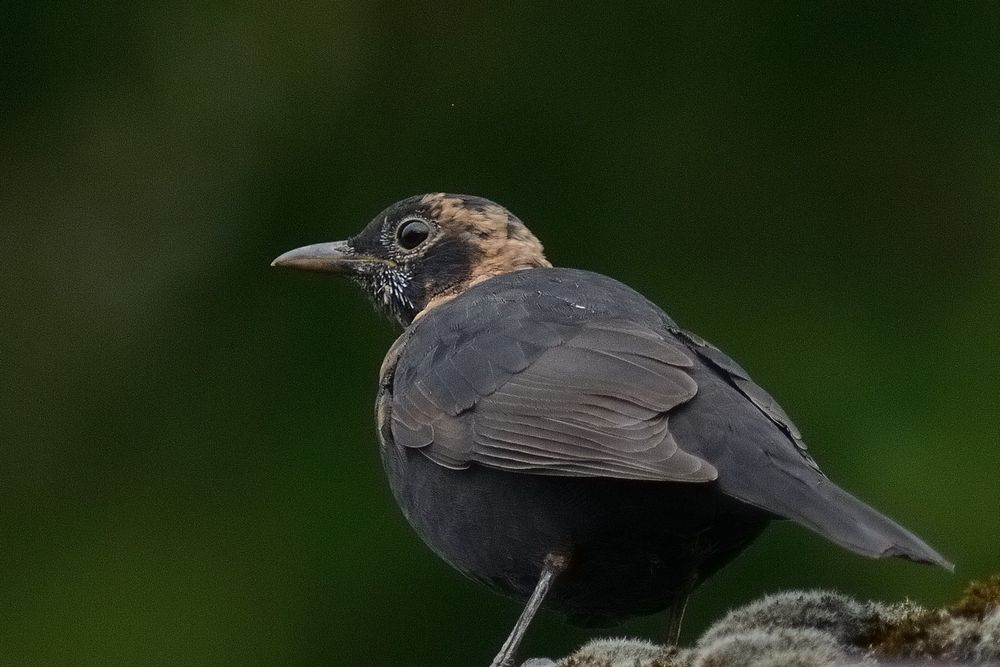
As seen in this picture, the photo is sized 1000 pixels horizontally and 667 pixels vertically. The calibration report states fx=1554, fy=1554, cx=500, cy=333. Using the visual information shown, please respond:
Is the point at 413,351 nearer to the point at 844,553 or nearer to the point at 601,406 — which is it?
the point at 601,406

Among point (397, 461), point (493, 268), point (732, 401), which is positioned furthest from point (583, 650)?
point (493, 268)

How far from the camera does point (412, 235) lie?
18.8ft

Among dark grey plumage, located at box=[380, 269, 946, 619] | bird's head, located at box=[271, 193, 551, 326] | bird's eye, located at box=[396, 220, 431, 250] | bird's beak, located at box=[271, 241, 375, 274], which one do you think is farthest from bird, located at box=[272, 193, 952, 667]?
bird's beak, located at box=[271, 241, 375, 274]

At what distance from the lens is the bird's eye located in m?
5.72

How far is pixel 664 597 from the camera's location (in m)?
4.25

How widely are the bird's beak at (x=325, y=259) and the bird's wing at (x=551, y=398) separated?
1180 millimetres

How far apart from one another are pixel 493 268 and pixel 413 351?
1.03m

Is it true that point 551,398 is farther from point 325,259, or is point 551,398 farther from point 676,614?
point 325,259

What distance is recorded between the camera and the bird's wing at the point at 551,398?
3.69 metres

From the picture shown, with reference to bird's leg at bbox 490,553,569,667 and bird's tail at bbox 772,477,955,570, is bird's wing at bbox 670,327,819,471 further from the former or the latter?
bird's leg at bbox 490,553,569,667

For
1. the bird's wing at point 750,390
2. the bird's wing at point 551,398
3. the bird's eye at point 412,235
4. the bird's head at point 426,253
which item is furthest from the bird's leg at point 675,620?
the bird's eye at point 412,235

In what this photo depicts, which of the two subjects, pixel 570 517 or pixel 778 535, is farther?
pixel 778 535

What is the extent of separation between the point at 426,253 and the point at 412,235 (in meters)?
0.10

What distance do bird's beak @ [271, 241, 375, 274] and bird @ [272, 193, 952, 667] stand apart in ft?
3.15
